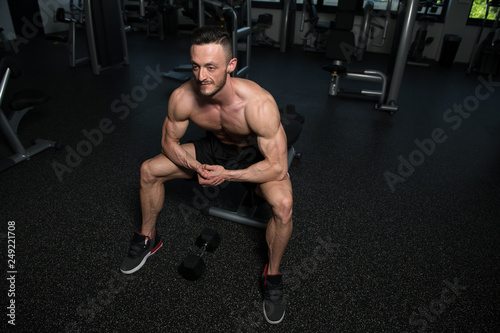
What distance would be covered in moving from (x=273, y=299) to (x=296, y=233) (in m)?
0.47

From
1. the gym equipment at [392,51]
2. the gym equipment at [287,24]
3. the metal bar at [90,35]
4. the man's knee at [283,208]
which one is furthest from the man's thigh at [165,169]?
the gym equipment at [287,24]

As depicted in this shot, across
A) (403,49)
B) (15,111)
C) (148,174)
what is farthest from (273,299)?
(403,49)

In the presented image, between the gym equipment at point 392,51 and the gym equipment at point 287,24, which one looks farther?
the gym equipment at point 287,24

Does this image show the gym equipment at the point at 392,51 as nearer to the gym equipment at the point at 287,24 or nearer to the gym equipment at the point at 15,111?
the gym equipment at the point at 287,24

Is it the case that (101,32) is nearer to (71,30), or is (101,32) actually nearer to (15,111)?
(71,30)

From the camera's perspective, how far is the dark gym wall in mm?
5475

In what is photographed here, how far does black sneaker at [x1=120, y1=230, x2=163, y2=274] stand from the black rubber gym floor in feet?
0.12

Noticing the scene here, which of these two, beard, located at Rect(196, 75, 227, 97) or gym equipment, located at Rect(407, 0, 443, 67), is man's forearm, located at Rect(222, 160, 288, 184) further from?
gym equipment, located at Rect(407, 0, 443, 67)

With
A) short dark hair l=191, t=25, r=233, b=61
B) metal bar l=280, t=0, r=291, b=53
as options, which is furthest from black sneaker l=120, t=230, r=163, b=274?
metal bar l=280, t=0, r=291, b=53

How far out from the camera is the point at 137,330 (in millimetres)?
1158

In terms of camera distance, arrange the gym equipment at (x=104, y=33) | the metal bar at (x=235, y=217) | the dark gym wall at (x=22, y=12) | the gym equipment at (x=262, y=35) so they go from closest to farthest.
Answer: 1. the metal bar at (x=235, y=217)
2. the gym equipment at (x=104, y=33)
3. the dark gym wall at (x=22, y=12)
4. the gym equipment at (x=262, y=35)

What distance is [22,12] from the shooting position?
5605 millimetres

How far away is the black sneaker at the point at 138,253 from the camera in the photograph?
54.8 inches

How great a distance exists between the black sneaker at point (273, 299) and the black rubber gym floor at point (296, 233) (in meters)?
0.03
